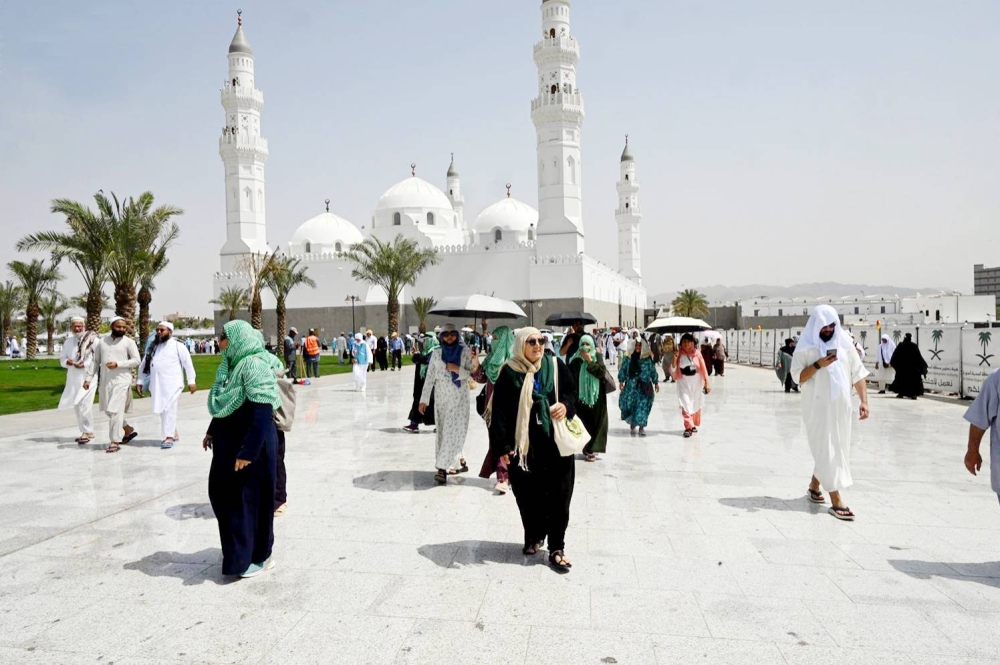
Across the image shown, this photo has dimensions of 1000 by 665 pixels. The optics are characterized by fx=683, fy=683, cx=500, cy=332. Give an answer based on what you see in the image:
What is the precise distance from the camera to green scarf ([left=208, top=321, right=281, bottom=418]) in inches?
140

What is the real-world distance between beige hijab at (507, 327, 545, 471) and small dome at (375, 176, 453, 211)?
4556 centimetres

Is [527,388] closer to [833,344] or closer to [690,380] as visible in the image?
[833,344]

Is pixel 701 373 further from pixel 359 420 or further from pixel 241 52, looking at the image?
pixel 241 52

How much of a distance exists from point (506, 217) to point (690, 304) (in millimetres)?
21607

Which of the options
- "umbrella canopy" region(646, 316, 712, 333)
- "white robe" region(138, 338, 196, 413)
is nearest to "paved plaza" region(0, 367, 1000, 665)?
"white robe" region(138, 338, 196, 413)

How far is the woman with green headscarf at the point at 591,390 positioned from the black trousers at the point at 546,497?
104 inches

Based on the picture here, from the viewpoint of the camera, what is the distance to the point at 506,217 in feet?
154

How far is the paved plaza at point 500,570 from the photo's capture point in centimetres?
282

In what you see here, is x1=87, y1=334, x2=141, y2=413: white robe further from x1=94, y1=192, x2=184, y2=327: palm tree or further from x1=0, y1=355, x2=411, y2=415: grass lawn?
x1=94, y1=192, x2=184, y2=327: palm tree

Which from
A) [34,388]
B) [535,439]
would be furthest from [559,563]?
[34,388]

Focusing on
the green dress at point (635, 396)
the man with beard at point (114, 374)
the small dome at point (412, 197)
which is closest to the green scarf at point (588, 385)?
the green dress at point (635, 396)

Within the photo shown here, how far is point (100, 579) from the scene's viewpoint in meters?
3.56

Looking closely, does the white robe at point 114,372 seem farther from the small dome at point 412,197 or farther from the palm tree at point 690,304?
the palm tree at point 690,304

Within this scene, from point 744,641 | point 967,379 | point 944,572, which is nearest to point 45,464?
point 744,641
